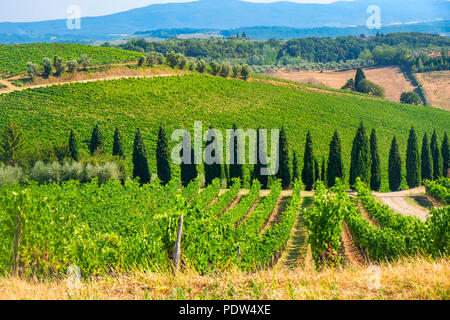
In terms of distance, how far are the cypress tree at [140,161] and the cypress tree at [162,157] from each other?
1409 mm

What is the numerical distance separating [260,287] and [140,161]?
37.4m

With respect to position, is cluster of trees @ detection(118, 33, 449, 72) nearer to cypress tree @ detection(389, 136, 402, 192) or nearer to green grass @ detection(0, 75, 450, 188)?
green grass @ detection(0, 75, 450, 188)

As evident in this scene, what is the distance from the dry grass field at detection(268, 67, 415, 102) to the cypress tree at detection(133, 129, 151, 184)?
77.3 metres

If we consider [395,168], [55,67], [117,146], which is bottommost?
[395,168]

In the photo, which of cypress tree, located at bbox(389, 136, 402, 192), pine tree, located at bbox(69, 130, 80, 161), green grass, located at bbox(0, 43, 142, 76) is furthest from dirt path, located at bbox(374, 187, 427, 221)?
green grass, located at bbox(0, 43, 142, 76)

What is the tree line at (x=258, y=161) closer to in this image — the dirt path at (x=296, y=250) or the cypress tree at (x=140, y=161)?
the cypress tree at (x=140, y=161)

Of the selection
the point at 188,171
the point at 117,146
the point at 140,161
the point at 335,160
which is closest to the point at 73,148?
the point at 117,146

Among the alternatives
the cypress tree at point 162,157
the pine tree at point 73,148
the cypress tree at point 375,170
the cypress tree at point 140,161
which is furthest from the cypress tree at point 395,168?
the pine tree at point 73,148

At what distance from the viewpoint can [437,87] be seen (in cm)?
10844

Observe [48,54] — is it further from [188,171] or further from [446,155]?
[446,155]

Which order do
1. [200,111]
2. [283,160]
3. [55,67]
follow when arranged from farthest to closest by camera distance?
1. [200,111]
2. [55,67]
3. [283,160]

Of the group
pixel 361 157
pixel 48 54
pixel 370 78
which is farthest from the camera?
pixel 370 78

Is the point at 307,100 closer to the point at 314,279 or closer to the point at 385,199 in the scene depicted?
the point at 385,199

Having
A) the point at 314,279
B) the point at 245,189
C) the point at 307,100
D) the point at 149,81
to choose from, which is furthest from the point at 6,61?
the point at 314,279
